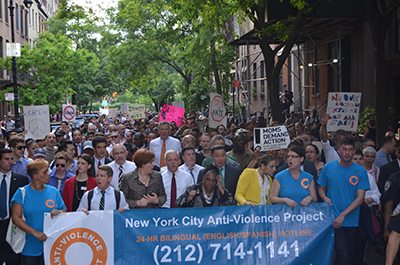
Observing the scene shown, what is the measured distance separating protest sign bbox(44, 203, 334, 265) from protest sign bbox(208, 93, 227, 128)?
8.73 meters

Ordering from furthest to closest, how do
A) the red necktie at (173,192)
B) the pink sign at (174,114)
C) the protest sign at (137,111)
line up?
the protest sign at (137,111)
the pink sign at (174,114)
the red necktie at (173,192)

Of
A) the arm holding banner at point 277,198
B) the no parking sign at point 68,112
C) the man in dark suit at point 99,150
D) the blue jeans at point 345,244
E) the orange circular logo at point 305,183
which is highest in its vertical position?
the no parking sign at point 68,112

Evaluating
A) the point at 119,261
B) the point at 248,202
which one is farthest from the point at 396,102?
the point at 119,261

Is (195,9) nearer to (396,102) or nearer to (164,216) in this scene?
(396,102)

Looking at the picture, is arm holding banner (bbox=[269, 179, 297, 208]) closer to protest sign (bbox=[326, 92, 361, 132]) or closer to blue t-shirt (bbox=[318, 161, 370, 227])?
blue t-shirt (bbox=[318, 161, 370, 227])

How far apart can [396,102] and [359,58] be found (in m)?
2.95

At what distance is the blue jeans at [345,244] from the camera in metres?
6.12

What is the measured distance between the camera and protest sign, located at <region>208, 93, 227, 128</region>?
14.7 m

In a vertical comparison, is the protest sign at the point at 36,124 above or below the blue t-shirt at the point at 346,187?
above

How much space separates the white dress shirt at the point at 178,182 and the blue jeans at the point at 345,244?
7.03 feet

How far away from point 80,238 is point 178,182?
1566 mm

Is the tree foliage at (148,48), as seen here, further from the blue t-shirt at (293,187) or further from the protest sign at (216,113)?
the blue t-shirt at (293,187)

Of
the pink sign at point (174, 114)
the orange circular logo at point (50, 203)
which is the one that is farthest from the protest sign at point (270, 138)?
the pink sign at point (174, 114)

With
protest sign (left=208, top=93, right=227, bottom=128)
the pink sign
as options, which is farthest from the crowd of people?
the pink sign
